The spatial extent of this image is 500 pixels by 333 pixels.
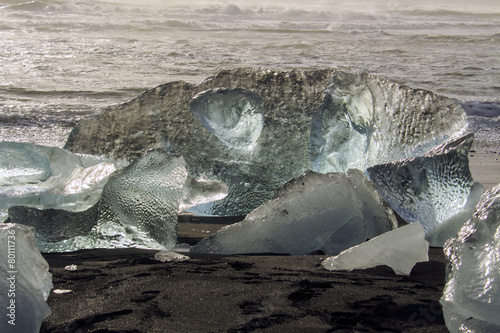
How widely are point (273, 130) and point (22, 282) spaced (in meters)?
1.47

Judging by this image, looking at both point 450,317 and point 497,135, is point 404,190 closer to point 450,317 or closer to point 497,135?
point 450,317

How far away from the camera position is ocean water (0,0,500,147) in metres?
5.82

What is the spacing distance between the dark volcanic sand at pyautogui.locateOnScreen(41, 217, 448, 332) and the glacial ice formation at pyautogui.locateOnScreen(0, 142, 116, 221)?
432 millimetres

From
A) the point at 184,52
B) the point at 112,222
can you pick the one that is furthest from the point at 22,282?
the point at 184,52

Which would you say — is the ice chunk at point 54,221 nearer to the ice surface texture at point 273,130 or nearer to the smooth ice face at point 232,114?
the ice surface texture at point 273,130

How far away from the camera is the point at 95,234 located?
1.88 m

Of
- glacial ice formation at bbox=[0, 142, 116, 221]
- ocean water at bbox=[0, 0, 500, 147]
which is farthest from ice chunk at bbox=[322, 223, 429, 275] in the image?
ocean water at bbox=[0, 0, 500, 147]

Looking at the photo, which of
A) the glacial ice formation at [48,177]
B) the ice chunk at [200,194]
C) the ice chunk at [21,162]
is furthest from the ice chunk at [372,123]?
the ice chunk at [21,162]

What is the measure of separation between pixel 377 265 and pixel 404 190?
0.49m

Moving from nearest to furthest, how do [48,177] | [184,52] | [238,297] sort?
1. [238,297]
2. [48,177]
3. [184,52]

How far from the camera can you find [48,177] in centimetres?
231

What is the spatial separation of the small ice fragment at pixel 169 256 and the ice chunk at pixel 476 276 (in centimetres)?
83

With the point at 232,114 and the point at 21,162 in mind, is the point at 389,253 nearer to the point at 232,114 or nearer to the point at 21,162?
the point at 232,114

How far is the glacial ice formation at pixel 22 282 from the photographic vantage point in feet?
3.82
